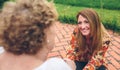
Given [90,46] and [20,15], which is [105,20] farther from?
[20,15]

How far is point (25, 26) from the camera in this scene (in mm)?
1344

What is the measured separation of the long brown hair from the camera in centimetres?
273

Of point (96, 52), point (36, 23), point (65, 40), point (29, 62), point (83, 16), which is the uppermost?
point (36, 23)

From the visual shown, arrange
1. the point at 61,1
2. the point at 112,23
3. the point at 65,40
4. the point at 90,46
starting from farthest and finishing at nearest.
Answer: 1. the point at 61,1
2. the point at 112,23
3. the point at 65,40
4. the point at 90,46

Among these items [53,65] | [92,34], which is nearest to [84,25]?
[92,34]

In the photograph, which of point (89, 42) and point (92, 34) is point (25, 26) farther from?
point (89, 42)

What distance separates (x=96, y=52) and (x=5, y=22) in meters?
1.74

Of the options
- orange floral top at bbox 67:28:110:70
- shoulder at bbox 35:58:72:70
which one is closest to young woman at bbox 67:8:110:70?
orange floral top at bbox 67:28:110:70

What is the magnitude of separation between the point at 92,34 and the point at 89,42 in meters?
0.21

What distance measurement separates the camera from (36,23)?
1352 mm

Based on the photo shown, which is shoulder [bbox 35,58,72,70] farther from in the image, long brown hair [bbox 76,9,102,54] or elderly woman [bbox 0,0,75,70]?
Answer: long brown hair [bbox 76,9,102,54]

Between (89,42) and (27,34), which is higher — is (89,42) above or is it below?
below

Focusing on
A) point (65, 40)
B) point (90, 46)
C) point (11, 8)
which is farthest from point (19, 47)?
point (65, 40)

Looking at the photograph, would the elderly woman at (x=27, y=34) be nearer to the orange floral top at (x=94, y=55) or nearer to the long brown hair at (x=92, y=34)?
the long brown hair at (x=92, y=34)
